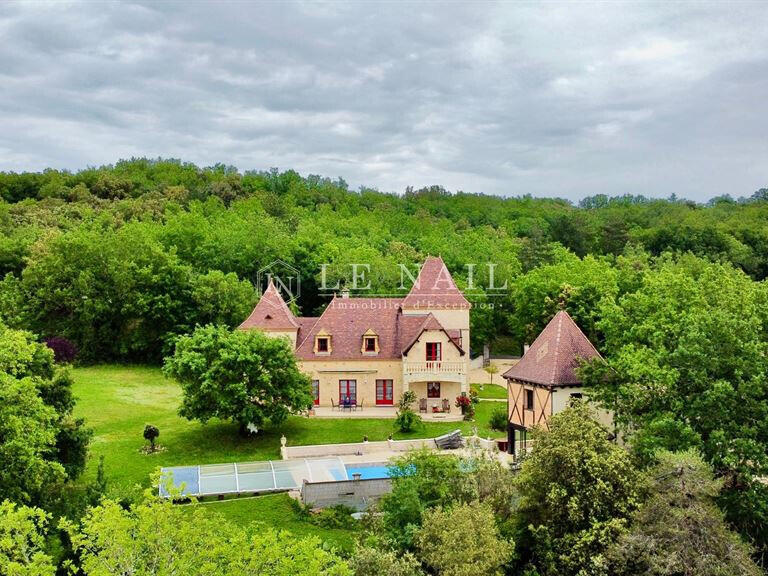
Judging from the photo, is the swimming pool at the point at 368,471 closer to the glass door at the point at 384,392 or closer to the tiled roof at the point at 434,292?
the glass door at the point at 384,392

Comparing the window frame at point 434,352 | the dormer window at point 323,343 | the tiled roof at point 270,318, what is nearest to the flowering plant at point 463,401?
the window frame at point 434,352

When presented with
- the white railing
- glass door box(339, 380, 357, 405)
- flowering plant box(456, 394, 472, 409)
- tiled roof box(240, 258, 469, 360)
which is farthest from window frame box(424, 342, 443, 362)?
glass door box(339, 380, 357, 405)

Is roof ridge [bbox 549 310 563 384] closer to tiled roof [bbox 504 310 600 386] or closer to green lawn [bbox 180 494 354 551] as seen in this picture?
tiled roof [bbox 504 310 600 386]

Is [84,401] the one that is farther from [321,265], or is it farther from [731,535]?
[731,535]

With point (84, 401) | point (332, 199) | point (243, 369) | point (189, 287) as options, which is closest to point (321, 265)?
point (189, 287)

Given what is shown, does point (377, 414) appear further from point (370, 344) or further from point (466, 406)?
point (466, 406)
